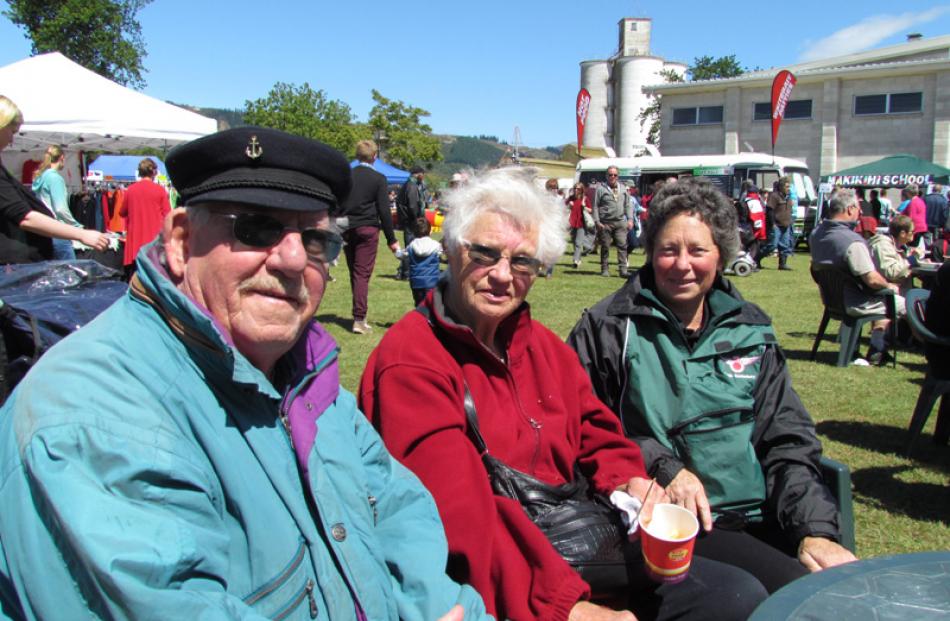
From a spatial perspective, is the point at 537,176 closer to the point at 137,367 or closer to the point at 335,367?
the point at 335,367

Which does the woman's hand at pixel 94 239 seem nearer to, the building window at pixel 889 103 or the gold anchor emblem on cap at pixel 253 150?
the gold anchor emblem on cap at pixel 253 150

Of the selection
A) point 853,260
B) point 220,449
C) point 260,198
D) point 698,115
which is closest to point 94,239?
point 260,198

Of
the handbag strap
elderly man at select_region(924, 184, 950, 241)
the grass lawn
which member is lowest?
the grass lawn

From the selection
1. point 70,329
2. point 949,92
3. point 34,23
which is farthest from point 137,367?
point 34,23

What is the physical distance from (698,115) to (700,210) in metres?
40.3

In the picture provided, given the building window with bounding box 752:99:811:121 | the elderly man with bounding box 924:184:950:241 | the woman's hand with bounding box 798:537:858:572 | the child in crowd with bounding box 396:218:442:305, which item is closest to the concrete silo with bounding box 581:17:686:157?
the building window with bounding box 752:99:811:121

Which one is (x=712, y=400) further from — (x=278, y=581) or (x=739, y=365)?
(x=278, y=581)

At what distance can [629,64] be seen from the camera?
2393 inches

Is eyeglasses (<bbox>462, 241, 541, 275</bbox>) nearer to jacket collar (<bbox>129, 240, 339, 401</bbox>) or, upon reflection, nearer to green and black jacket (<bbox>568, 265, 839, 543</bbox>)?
green and black jacket (<bbox>568, 265, 839, 543</bbox>)

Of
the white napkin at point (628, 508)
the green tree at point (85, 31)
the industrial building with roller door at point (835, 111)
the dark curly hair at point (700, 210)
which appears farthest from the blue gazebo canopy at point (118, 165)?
the white napkin at point (628, 508)

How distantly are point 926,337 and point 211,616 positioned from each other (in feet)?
15.6

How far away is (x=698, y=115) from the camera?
39.8 m

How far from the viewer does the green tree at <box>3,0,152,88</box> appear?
3962cm

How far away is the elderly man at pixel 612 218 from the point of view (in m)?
13.5
